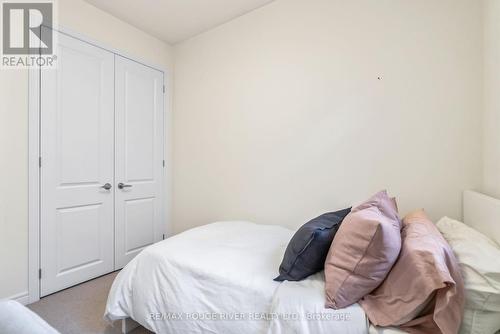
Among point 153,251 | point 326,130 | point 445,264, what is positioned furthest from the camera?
point 326,130

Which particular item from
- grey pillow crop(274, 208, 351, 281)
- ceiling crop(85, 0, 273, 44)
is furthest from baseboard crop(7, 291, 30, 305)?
ceiling crop(85, 0, 273, 44)

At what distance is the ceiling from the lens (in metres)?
2.40

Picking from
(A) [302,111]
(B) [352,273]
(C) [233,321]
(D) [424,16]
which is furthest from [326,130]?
(C) [233,321]

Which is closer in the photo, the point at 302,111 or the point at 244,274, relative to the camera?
the point at 244,274

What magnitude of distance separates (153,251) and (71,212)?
1.25 meters

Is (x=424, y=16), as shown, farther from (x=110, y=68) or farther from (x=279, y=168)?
(x=110, y=68)

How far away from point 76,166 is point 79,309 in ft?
4.04

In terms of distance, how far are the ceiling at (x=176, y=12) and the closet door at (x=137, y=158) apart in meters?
0.45

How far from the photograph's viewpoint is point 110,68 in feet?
8.39

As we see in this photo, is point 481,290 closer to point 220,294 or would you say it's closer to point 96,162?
point 220,294

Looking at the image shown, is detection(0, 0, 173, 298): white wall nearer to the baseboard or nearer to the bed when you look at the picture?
the baseboard

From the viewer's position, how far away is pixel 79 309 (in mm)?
1914

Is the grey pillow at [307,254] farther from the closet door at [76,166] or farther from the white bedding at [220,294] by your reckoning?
the closet door at [76,166]

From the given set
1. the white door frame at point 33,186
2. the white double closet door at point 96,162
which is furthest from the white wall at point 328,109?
the white door frame at point 33,186
